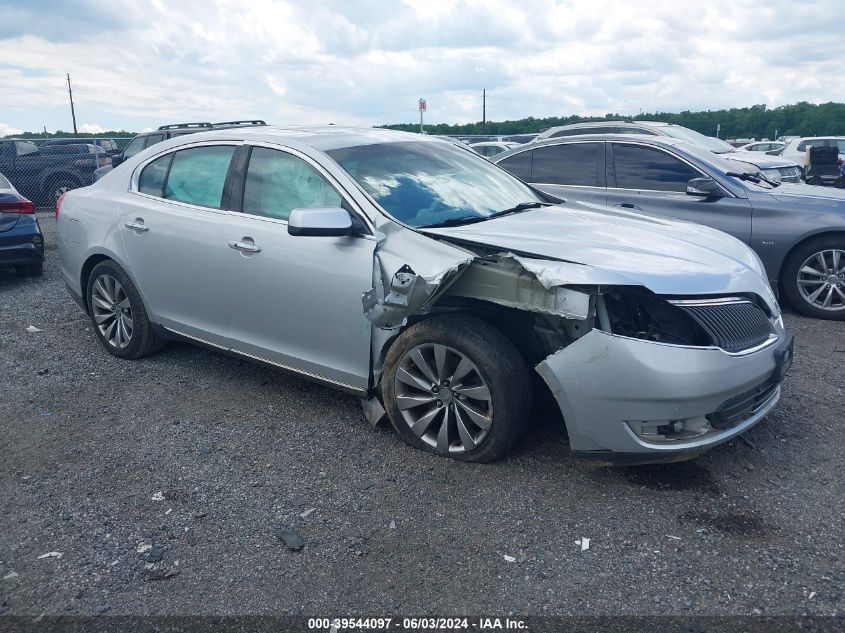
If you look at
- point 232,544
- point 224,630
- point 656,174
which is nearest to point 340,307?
point 232,544

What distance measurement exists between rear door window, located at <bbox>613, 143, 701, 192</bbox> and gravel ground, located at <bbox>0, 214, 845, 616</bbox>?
2.85 meters

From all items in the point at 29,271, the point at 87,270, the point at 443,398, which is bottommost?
the point at 29,271

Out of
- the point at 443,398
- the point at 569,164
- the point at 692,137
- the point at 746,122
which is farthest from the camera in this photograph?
the point at 746,122

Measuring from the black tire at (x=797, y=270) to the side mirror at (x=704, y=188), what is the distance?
850 millimetres

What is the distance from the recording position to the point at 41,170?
16344mm

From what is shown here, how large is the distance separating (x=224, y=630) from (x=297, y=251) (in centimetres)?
213

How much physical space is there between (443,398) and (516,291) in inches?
27.4

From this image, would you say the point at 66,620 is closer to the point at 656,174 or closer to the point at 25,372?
the point at 25,372

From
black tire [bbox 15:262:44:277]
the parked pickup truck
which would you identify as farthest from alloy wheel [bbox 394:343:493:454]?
the parked pickup truck

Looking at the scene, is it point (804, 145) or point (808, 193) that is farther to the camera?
point (804, 145)

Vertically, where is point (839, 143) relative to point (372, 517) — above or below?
above

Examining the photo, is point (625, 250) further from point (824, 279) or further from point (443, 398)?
point (824, 279)

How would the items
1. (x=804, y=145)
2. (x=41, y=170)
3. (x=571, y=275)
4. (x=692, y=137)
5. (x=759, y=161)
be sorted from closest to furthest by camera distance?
1. (x=571, y=275)
2. (x=759, y=161)
3. (x=692, y=137)
4. (x=41, y=170)
5. (x=804, y=145)

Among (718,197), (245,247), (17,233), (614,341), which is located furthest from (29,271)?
(614,341)
